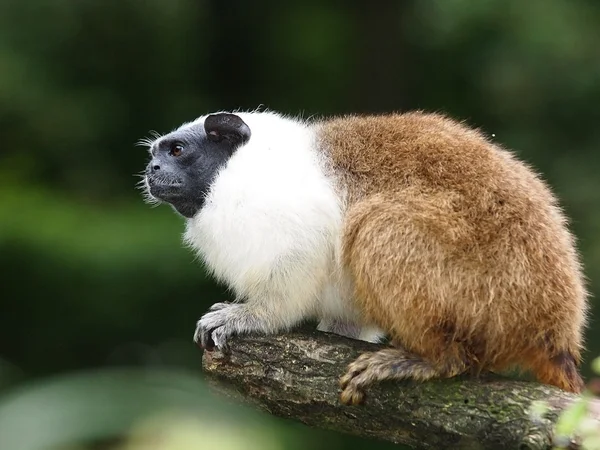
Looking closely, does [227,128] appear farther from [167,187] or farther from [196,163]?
[167,187]

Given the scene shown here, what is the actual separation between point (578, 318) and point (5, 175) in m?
6.70

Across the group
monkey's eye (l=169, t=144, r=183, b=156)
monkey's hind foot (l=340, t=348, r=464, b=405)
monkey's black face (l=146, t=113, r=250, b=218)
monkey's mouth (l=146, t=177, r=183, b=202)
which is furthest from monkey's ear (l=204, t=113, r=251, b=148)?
monkey's hind foot (l=340, t=348, r=464, b=405)

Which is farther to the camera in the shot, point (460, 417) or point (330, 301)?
point (330, 301)

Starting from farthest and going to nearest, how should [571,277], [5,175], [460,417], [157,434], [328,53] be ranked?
[328,53], [5,175], [571,277], [460,417], [157,434]

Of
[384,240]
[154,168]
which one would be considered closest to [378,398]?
[384,240]

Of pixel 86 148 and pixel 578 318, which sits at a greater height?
pixel 86 148

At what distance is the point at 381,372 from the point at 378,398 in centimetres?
12

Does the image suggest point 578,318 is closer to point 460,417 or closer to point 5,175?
point 460,417

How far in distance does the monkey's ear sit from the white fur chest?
0.27 feet

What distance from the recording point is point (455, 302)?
4422mm

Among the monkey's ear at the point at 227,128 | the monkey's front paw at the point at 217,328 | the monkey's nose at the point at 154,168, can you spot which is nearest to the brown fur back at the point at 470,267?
the monkey's front paw at the point at 217,328

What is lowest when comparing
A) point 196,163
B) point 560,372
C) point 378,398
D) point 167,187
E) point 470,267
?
point 378,398

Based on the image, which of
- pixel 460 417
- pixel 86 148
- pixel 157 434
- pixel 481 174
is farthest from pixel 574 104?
pixel 157 434

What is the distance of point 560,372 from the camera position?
4477 millimetres
